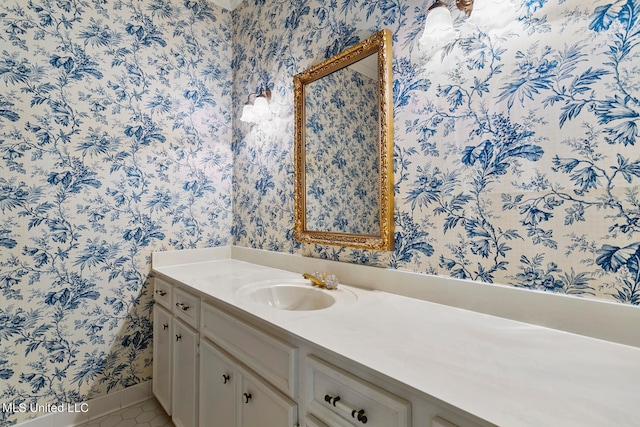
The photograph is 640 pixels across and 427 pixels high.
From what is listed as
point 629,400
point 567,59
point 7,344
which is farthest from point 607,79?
point 7,344

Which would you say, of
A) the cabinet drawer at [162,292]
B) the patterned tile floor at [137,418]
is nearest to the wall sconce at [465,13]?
the cabinet drawer at [162,292]

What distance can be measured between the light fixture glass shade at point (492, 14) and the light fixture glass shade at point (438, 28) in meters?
0.08

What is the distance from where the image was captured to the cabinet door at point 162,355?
1560 millimetres

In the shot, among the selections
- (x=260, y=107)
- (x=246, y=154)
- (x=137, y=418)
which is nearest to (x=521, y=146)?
(x=260, y=107)

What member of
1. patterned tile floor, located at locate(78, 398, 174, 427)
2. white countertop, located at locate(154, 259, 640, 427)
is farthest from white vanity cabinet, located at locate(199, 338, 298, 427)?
patterned tile floor, located at locate(78, 398, 174, 427)

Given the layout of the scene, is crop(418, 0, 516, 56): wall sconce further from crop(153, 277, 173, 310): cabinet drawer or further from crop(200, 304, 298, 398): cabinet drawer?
crop(153, 277, 173, 310): cabinet drawer

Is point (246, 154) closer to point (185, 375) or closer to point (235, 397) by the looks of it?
point (185, 375)

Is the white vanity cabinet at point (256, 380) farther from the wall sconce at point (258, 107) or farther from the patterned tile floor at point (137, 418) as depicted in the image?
the wall sconce at point (258, 107)

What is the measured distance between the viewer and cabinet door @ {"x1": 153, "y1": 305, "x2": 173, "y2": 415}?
1.56 meters

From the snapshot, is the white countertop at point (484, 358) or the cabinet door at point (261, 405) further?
the cabinet door at point (261, 405)

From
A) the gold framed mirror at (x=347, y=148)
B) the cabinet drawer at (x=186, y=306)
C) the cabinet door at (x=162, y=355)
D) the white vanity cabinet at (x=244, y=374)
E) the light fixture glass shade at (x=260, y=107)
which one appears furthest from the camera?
the light fixture glass shade at (x=260, y=107)

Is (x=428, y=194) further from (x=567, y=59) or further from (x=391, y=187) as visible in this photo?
(x=567, y=59)

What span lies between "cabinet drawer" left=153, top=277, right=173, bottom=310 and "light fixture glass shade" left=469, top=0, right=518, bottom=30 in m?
1.79

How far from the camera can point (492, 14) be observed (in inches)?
36.3
